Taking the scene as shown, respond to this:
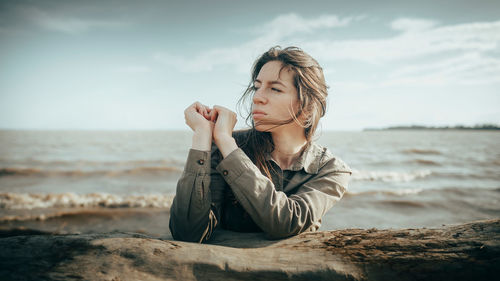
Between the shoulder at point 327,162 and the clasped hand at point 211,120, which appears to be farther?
the shoulder at point 327,162

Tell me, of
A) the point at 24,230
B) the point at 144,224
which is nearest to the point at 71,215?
the point at 24,230

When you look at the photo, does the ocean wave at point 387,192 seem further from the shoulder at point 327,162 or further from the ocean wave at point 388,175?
the shoulder at point 327,162

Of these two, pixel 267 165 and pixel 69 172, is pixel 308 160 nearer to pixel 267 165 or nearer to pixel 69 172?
pixel 267 165

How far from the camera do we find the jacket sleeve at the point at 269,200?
1804mm

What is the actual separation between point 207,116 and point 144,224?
467cm

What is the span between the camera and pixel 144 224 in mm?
5926

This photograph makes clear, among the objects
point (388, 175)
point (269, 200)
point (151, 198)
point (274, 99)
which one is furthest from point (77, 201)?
point (388, 175)

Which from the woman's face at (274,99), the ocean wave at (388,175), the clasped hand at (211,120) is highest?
the woman's face at (274,99)

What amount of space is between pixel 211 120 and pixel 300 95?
0.82 m

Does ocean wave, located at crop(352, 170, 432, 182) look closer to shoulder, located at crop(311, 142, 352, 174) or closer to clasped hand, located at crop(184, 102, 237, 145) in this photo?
shoulder, located at crop(311, 142, 352, 174)

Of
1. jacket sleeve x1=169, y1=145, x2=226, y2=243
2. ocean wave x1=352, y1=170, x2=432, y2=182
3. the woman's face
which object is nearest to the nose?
the woman's face

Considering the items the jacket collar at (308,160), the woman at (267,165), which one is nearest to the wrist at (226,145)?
the woman at (267,165)

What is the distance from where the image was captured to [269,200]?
180 cm

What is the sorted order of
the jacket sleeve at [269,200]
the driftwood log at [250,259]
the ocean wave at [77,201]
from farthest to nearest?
the ocean wave at [77,201]
the jacket sleeve at [269,200]
the driftwood log at [250,259]
